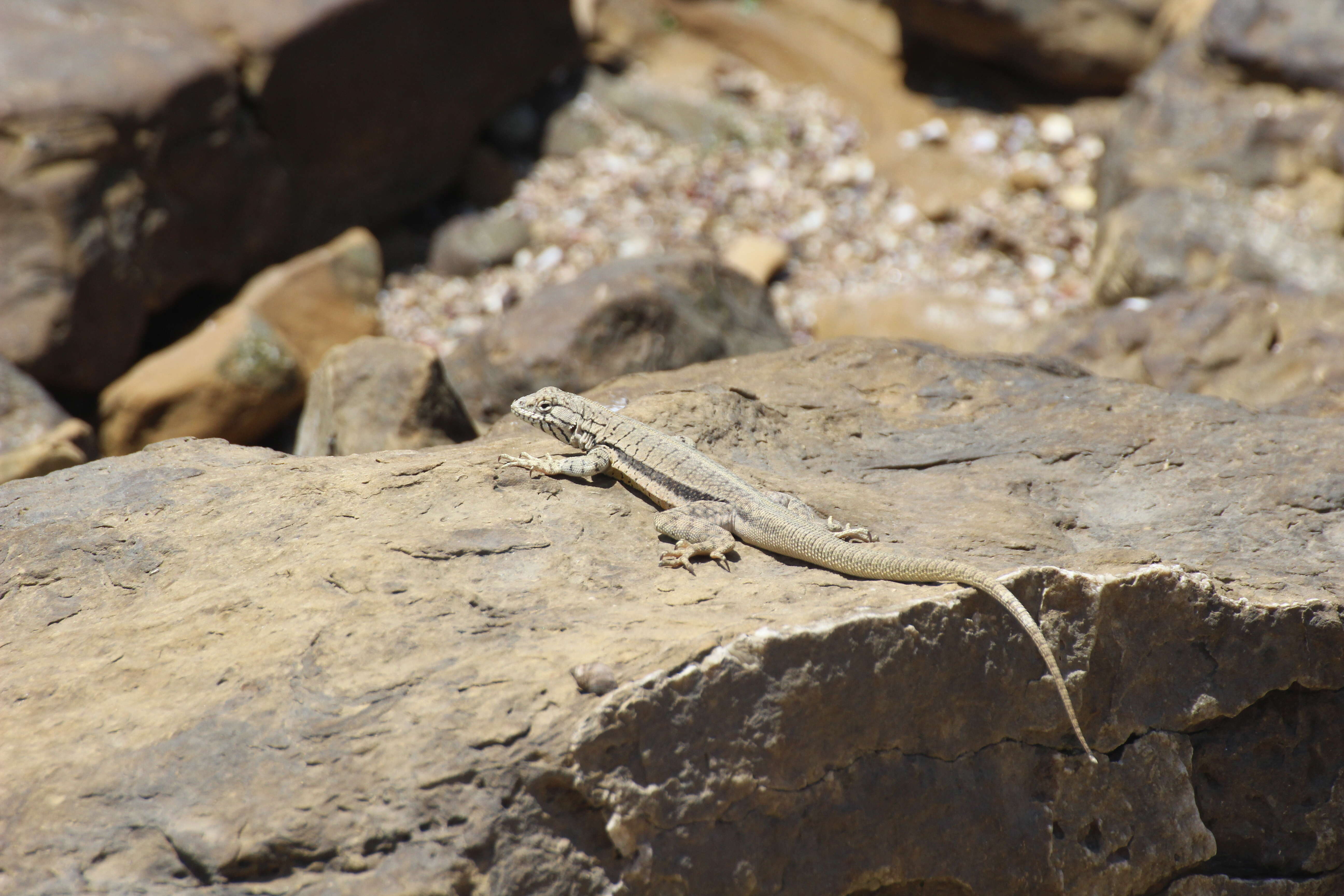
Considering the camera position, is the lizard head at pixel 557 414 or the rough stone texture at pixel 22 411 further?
the rough stone texture at pixel 22 411

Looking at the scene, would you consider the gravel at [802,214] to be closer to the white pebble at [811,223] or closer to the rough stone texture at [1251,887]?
the white pebble at [811,223]

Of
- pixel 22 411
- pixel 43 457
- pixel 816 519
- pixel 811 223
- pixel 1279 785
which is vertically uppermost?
pixel 816 519

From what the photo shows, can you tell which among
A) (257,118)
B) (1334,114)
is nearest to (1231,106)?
(1334,114)

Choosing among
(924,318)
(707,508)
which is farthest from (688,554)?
(924,318)

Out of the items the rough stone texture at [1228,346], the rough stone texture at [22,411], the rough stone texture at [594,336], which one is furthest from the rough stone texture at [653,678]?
the rough stone texture at [22,411]

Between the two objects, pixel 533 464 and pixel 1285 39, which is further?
pixel 1285 39

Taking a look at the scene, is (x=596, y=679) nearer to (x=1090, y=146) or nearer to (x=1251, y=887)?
(x=1251, y=887)
